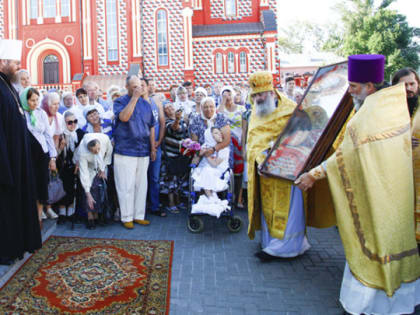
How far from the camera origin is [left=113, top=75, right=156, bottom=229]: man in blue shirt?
5.15 metres

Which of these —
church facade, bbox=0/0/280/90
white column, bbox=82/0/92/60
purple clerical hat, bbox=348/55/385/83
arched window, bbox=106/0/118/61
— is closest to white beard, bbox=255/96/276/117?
→ purple clerical hat, bbox=348/55/385/83

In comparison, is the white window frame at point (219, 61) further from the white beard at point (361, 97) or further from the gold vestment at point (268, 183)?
the white beard at point (361, 97)

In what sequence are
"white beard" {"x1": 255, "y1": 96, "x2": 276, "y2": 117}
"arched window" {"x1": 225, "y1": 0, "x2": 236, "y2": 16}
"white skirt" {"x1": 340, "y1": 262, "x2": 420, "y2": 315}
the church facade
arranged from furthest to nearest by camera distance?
"arched window" {"x1": 225, "y1": 0, "x2": 236, "y2": 16}
the church facade
"white beard" {"x1": 255, "y1": 96, "x2": 276, "y2": 117}
"white skirt" {"x1": 340, "y1": 262, "x2": 420, "y2": 315}

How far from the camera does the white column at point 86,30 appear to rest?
21031 mm

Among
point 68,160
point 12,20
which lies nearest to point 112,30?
point 12,20

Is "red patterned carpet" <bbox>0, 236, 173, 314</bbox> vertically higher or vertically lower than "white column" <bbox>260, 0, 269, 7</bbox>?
lower

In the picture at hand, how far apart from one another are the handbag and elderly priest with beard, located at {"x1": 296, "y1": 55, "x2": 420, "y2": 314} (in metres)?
3.80

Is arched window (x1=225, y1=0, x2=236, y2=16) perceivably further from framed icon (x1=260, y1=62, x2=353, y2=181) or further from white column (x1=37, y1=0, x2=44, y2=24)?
framed icon (x1=260, y1=62, x2=353, y2=181)

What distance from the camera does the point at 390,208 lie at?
268 centimetres

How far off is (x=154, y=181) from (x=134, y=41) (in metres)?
16.9

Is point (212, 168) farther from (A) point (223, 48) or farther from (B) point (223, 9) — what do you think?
(B) point (223, 9)

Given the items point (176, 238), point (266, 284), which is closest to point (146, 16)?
point (176, 238)

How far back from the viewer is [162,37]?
21.3 m

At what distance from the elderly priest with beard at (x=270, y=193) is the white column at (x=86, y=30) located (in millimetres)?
19306
